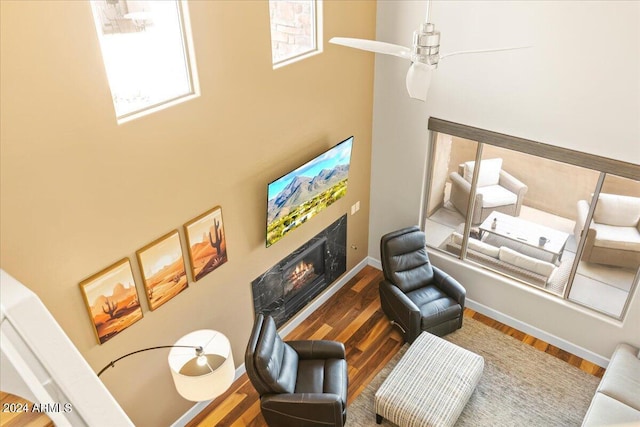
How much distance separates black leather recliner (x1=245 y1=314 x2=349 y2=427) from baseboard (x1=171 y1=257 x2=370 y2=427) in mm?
799

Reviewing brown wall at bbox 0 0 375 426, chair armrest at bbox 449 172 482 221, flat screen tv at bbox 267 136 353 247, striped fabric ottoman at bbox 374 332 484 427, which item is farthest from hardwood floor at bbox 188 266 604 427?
flat screen tv at bbox 267 136 353 247

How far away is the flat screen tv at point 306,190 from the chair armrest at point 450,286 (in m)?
1.50

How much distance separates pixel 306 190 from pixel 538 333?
3205 millimetres

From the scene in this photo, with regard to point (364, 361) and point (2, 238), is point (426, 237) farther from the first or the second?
point (2, 238)

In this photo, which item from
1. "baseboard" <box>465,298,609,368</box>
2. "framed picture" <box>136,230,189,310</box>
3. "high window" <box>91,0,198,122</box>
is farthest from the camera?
"baseboard" <box>465,298,609,368</box>

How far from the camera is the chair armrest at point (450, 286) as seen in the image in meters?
5.81

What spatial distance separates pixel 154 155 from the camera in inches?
150

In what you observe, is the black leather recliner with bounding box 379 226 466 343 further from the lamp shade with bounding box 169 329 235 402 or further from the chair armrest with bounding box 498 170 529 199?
the lamp shade with bounding box 169 329 235 402

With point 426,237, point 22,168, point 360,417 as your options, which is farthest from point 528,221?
point 22,168

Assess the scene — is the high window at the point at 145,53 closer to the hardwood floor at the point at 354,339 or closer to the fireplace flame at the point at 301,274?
the fireplace flame at the point at 301,274

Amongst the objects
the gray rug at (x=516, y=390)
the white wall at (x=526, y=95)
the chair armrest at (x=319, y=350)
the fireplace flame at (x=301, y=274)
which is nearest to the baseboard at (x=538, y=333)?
the white wall at (x=526, y=95)

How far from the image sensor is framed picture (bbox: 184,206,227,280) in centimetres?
436

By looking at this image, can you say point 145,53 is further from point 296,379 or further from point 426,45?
point 296,379

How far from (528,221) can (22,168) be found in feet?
16.0
